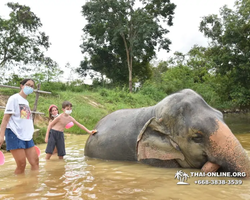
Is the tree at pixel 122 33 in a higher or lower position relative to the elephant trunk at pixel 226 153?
higher

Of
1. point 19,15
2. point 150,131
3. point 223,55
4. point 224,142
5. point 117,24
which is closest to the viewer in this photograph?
point 224,142

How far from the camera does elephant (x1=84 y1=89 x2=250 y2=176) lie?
3.26 m

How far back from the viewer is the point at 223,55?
1791 cm

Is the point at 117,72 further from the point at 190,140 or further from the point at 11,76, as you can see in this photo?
the point at 190,140

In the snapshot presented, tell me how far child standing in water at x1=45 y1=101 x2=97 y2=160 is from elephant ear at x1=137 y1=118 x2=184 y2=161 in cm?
146

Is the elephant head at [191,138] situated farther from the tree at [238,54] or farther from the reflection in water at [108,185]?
the tree at [238,54]

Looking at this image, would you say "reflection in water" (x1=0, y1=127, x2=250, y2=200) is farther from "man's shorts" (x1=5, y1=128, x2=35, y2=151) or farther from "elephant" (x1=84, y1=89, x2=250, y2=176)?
"man's shorts" (x1=5, y1=128, x2=35, y2=151)

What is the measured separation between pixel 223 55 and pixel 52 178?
16.7 m

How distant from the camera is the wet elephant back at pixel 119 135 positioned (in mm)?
4375

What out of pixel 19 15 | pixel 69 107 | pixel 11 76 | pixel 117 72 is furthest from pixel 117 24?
pixel 69 107

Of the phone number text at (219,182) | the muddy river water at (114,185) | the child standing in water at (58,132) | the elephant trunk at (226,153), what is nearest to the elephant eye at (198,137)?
the elephant trunk at (226,153)

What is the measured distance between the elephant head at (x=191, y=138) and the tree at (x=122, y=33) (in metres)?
21.2

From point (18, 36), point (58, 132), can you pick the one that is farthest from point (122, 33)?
point (58, 132)

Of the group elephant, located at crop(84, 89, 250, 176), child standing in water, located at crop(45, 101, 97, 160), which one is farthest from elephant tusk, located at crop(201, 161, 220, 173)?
child standing in water, located at crop(45, 101, 97, 160)
